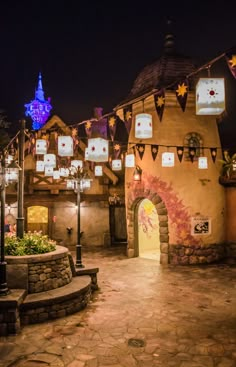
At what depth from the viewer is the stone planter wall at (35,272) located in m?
7.49

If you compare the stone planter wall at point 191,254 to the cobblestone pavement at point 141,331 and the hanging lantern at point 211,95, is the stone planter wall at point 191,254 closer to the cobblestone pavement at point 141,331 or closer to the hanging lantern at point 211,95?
the cobblestone pavement at point 141,331

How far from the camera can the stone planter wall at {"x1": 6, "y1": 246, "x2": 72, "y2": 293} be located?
749cm

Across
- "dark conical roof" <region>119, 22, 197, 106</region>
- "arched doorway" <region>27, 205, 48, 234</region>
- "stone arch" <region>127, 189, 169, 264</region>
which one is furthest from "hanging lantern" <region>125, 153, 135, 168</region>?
"arched doorway" <region>27, 205, 48, 234</region>

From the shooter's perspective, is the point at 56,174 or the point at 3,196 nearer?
the point at 3,196

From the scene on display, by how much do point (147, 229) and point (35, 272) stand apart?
10168 millimetres

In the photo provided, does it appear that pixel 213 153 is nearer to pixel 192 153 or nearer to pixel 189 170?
pixel 192 153

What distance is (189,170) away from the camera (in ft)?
45.2

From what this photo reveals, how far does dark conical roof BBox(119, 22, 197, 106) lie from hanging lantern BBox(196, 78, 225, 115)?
22.7 ft

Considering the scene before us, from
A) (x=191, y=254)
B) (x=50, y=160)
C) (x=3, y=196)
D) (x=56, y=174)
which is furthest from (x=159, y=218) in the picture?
(x=3, y=196)

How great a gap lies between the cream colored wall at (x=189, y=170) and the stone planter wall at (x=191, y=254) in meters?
0.36

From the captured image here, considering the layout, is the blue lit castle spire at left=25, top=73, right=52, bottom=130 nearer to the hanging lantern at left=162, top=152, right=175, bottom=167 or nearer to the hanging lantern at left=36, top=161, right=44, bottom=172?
the hanging lantern at left=36, top=161, right=44, bottom=172

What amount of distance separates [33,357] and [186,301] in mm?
4639

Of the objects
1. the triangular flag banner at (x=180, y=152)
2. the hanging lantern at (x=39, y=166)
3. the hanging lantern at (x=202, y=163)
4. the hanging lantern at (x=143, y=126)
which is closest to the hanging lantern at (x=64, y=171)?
the hanging lantern at (x=39, y=166)

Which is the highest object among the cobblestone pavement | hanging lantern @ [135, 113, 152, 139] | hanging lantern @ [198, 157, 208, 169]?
hanging lantern @ [135, 113, 152, 139]
